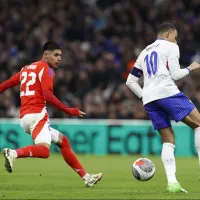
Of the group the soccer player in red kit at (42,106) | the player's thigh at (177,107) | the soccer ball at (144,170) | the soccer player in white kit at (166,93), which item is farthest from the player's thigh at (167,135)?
the soccer player in red kit at (42,106)

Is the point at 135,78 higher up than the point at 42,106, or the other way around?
the point at 135,78

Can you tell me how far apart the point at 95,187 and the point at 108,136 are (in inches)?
412

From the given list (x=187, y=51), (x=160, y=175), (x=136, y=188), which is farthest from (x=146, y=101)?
(x=187, y=51)

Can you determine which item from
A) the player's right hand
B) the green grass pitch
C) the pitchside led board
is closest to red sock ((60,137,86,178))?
the green grass pitch

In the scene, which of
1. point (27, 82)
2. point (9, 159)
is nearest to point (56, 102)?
point (27, 82)

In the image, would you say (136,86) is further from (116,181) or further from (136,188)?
(116,181)

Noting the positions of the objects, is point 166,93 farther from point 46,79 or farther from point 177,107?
point 46,79

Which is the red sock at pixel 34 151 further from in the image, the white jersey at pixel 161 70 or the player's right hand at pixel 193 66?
the player's right hand at pixel 193 66

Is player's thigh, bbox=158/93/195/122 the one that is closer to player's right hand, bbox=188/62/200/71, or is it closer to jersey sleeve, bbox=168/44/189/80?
jersey sleeve, bbox=168/44/189/80

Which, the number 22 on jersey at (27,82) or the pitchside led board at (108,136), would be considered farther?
the pitchside led board at (108,136)

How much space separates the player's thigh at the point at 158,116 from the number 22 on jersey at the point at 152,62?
39cm

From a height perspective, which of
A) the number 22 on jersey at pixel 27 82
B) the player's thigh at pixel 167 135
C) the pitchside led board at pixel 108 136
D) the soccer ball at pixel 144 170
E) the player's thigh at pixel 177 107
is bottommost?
the pitchside led board at pixel 108 136

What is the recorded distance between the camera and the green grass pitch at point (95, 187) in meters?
8.86

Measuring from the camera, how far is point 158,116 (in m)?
9.55
